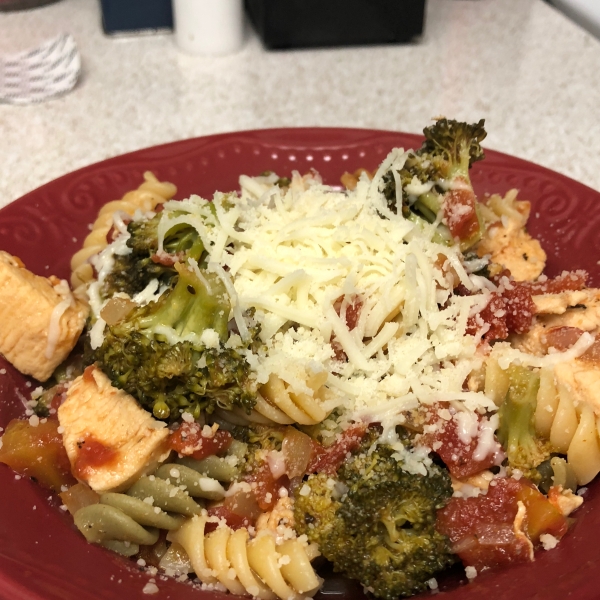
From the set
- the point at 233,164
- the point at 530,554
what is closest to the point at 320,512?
the point at 530,554

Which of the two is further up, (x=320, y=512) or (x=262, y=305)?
(x=262, y=305)

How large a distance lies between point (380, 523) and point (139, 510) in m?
0.69

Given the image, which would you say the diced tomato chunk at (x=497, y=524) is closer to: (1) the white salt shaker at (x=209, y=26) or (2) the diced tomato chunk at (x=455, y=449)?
(2) the diced tomato chunk at (x=455, y=449)

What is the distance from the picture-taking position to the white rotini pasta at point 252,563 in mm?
1741

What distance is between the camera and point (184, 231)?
230 cm

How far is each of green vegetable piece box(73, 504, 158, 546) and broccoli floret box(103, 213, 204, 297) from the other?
789 mm

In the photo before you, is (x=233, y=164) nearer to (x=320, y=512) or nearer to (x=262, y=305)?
(x=262, y=305)

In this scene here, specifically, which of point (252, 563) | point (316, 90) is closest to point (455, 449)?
point (252, 563)

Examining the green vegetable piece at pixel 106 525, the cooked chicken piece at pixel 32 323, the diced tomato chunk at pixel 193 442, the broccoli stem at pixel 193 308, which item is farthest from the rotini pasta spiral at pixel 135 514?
the cooked chicken piece at pixel 32 323

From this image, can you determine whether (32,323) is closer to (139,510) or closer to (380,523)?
(139,510)

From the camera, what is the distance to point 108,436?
1931 millimetres

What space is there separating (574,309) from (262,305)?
1.17 meters

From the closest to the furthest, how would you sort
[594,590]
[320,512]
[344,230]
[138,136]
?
1. [594,590]
2. [320,512]
3. [344,230]
4. [138,136]

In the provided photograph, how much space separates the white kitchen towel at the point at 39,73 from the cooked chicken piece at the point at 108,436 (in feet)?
9.65
